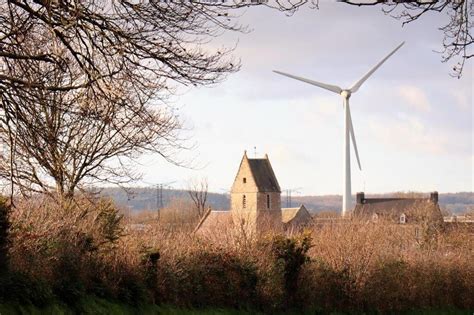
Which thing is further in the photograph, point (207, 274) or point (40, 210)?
point (207, 274)

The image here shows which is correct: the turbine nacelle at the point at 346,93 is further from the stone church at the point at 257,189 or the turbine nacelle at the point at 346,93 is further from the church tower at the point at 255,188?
the church tower at the point at 255,188

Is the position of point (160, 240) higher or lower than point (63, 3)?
lower

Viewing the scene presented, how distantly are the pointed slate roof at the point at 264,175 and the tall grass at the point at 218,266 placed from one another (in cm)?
4374

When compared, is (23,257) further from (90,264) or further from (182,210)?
(182,210)

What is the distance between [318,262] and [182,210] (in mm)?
66383

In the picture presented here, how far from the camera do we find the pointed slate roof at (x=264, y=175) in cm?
7250

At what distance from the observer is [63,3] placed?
9117 mm

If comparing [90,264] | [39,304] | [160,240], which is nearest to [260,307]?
[160,240]

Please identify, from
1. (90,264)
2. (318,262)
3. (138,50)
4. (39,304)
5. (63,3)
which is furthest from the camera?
(318,262)

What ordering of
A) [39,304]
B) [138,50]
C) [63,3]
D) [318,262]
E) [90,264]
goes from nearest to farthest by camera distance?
1. [63,3]
2. [138,50]
3. [39,304]
4. [90,264]
5. [318,262]

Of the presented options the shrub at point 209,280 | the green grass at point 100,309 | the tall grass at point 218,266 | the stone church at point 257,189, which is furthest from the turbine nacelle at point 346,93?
the shrub at point 209,280

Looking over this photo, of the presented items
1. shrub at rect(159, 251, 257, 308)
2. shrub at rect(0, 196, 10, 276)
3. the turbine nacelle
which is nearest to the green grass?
shrub at rect(159, 251, 257, 308)

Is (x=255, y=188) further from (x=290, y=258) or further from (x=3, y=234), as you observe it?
(x=3, y=234)

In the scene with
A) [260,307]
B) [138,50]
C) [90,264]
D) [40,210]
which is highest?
[138,50]
